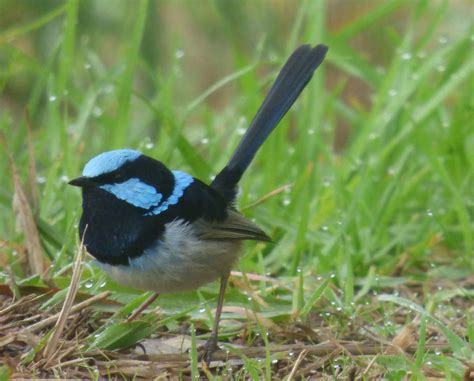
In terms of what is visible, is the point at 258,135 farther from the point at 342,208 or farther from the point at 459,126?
the point at 459,126

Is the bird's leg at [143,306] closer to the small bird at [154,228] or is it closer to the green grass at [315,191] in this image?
the green grass at [315,191]

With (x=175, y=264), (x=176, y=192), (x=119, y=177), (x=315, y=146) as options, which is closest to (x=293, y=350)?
(x=175, y=264)

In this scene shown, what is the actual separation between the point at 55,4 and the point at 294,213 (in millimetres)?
2926

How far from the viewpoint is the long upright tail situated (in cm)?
433

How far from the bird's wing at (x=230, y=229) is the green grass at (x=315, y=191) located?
0.77 ft

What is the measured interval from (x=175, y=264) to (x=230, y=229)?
40 centimetres

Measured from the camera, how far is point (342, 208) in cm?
486

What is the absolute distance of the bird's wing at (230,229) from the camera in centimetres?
383

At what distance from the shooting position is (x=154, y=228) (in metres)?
3.61

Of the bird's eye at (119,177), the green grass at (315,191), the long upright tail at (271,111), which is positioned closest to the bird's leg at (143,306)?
the green grass at (315,191)

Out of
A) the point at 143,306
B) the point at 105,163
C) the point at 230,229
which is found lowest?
the point at 143,306

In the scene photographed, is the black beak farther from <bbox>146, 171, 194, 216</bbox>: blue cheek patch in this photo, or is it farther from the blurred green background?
the blurred green background

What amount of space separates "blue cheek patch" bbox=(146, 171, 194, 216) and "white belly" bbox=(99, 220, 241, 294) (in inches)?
2.8

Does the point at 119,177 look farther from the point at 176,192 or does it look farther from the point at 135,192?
the point at 176,192
